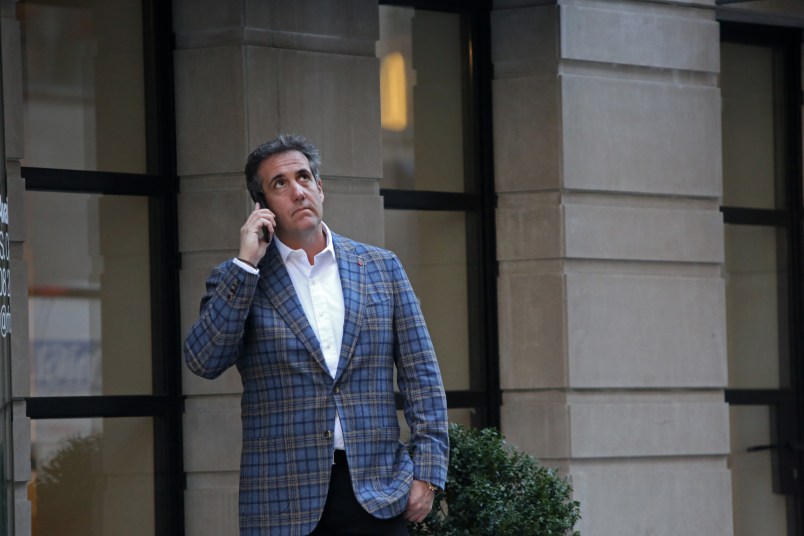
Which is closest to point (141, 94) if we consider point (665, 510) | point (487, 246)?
point (487, 246)

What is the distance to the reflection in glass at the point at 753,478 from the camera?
9.37 metres

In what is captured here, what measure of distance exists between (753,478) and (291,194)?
5.30 meters

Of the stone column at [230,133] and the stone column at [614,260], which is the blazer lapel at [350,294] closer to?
the stone column at [230,133]

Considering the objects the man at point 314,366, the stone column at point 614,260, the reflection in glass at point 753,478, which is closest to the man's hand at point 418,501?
the man at point 314,366

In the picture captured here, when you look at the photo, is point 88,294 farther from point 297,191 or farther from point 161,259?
point 297,191

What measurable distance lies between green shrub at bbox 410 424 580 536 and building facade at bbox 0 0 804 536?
144 cm

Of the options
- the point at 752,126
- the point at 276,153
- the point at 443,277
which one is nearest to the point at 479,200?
the point at 443,277

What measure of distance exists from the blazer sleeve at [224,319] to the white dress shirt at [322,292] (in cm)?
23

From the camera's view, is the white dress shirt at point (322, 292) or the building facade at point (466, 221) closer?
the white dress shirt at point (322, 292)

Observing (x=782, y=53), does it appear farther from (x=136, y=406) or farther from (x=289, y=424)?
(x=289, y=424)

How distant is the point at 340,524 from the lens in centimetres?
496

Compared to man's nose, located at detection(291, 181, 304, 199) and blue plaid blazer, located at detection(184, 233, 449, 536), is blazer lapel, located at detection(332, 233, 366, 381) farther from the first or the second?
man's nose, located at detection(291, 181, 304, 199)

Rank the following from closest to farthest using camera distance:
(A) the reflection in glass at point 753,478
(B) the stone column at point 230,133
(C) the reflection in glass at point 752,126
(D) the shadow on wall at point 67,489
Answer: (D) the shadow on wall at point 67,489 < (B) the stone column at point 230,133 < (A) the reflection in glass at point 753,478 < (C) the reflection in glass at point 752,126

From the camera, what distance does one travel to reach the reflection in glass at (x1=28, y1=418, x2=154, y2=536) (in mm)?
7086
